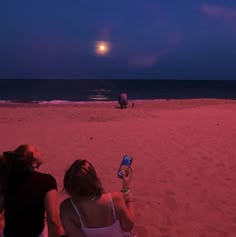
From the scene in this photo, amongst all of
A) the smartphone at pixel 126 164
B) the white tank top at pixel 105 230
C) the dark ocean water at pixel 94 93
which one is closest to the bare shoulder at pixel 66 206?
the white tank top at pixel 105 230

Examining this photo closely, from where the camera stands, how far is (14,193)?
2639 mm

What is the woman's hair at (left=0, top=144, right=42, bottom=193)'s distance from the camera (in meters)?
2.61

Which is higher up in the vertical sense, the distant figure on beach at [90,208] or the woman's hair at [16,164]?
the woman's hair at [16,164]

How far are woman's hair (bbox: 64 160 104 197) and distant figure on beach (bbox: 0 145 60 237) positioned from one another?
0.40 metres

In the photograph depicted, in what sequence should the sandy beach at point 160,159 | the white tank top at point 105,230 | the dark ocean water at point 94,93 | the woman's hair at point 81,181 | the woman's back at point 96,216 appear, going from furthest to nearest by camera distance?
the dark ocean water at point 94,93
the sandy beach at point 160,159
the white tank top at point 105,230
the woman's back at point 96,216
the woman's hair at point 81,181

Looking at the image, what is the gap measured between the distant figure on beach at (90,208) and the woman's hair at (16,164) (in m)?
0.44

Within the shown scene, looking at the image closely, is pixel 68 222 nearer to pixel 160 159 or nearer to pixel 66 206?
pixel 66 206

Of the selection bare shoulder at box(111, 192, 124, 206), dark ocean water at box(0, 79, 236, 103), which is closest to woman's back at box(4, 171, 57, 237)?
bare shoulder at box(111, 192, 124, 206)

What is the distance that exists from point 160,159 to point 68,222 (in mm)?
4904

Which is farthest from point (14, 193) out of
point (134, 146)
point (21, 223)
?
point (134, 146)

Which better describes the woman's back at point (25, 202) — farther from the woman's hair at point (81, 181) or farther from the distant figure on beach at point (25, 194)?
the woman's hair at point (81, 181)

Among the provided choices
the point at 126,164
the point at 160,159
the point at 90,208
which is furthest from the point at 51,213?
the point at 160,159

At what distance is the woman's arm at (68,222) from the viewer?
2502 millimetres

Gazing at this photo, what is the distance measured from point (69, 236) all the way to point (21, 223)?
0.41 meters
